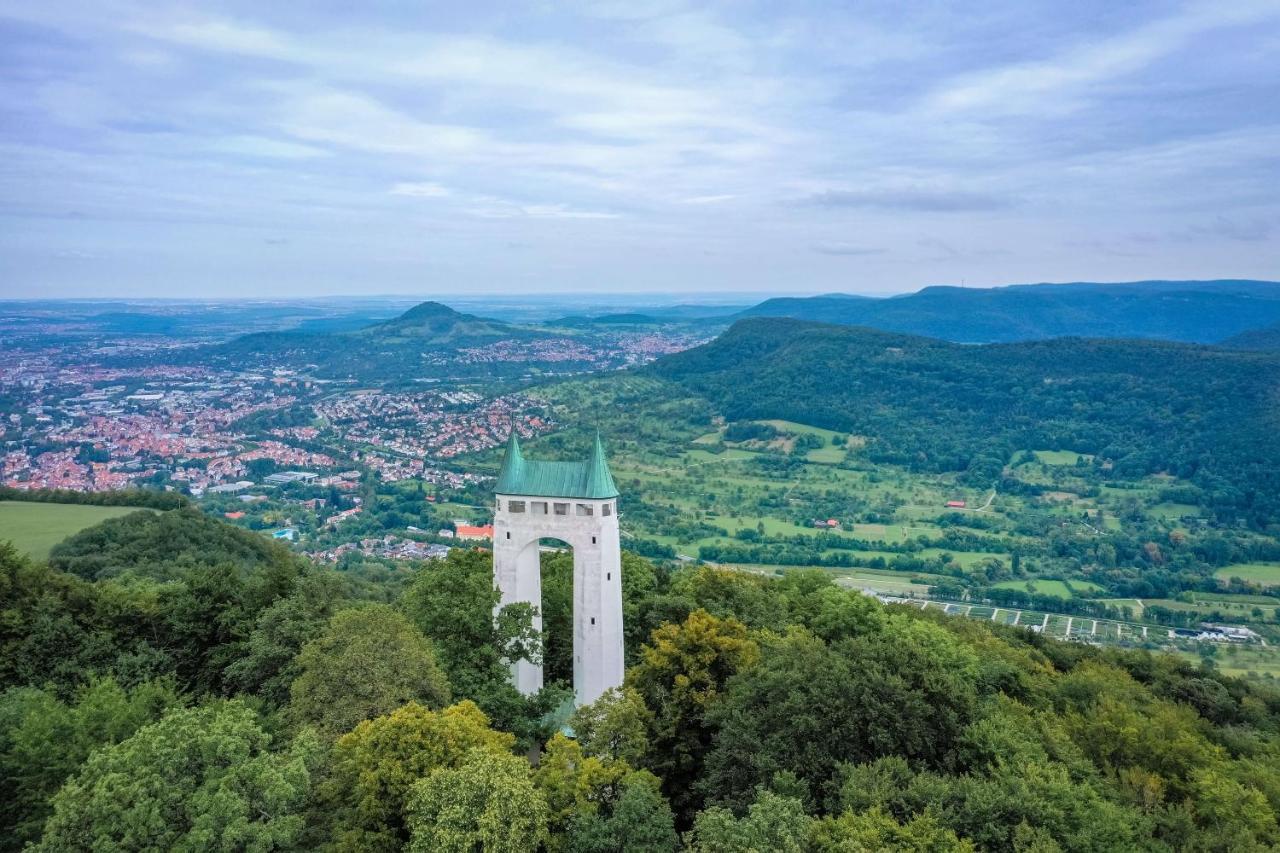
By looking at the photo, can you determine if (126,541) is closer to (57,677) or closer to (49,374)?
(57,677)

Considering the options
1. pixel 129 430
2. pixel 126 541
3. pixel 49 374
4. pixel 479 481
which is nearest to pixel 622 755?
pixel 126 541

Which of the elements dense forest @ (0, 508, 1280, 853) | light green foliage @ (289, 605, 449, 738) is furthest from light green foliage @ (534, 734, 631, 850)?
light green foliage @ (289, 605, 449, 738)

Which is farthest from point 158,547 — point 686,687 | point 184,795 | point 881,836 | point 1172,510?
point 1172,510

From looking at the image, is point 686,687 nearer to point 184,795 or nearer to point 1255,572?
point 184,795

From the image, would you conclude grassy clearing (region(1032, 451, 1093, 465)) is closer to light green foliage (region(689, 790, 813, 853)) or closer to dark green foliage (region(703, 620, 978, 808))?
dark green foliage (region(703, 620, 978, 808))

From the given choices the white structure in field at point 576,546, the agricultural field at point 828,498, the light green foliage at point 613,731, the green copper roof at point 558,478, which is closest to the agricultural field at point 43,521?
the white structure in field at point 576,546
